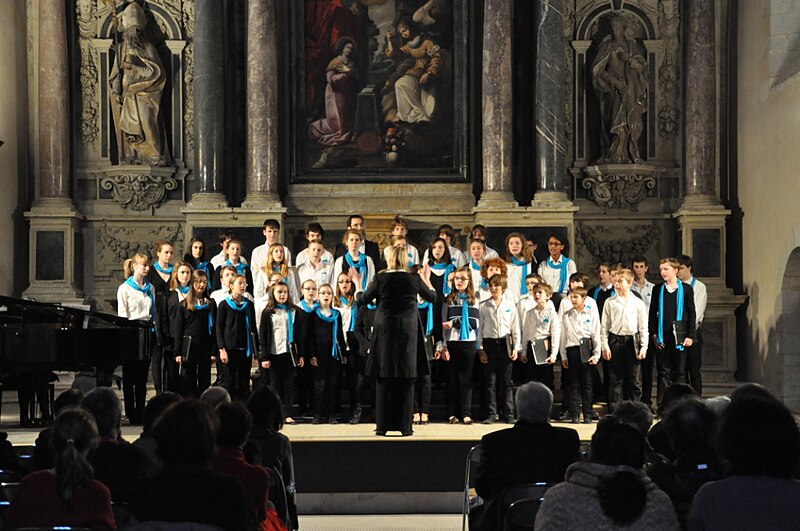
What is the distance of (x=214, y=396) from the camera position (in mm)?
6625

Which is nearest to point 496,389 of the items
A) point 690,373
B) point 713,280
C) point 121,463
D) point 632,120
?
point 690,373

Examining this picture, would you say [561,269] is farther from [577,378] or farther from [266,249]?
[266,249]

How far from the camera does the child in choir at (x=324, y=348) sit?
1230cm

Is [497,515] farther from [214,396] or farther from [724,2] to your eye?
[724,2]

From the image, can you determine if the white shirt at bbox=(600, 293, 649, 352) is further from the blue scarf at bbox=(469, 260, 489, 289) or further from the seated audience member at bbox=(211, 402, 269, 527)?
the seated audience member at bbox=(211, 402, 269, 527)

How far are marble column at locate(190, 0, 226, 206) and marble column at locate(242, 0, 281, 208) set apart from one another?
42 cm

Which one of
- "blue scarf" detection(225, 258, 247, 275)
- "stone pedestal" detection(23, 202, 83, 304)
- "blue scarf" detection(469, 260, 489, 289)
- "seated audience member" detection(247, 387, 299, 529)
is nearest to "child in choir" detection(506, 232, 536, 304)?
"blue scarf" detection(469, 260, 489, 289)

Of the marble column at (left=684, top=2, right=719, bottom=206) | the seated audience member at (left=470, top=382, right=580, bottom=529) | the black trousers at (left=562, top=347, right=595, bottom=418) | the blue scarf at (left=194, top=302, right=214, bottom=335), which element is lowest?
the black trousers at (left=562, top=347, right=595, bottom=418)

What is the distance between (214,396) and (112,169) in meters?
10.7

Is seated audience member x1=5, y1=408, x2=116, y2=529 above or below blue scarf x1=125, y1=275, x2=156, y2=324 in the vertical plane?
below

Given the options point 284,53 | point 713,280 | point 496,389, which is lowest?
point 496,389

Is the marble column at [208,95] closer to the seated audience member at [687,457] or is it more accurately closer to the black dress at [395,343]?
the black dress at [395,343]

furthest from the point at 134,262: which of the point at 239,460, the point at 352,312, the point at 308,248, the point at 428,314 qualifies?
the point at 239,460

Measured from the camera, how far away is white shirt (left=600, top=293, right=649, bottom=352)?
12914mm
